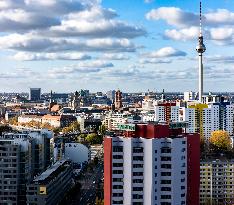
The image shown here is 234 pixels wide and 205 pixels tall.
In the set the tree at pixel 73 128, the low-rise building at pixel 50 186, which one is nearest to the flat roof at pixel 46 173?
the low-rise building at pixel 50 186

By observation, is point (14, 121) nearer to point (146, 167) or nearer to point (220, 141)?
point (220, 141)

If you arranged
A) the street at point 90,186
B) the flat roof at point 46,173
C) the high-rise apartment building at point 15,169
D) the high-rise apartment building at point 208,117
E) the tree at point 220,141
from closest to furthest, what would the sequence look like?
1. the flat roof at point 46,173
2. the high-rise apartment building at point 15,169
3. the street at point 90,186
4. the tree at point 220,141
5. the high-rise apartment building at point 208,117

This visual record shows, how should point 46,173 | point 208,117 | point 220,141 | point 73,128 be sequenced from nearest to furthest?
1. point 46,173
2. point 220,141
3. point 208,117
4. point 73,128

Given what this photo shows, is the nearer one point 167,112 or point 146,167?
point 146,167

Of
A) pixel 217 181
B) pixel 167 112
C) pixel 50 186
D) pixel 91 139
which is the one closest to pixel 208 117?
pixel 167 112

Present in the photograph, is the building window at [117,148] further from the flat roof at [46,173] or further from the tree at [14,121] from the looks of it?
the tree at [14,121]
